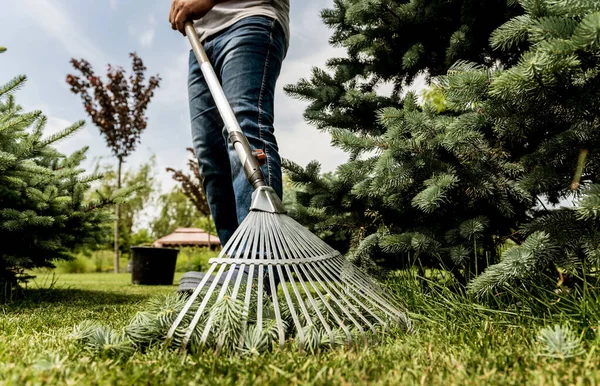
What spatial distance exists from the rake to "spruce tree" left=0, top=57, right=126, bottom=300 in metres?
1.10

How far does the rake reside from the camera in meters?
1.01

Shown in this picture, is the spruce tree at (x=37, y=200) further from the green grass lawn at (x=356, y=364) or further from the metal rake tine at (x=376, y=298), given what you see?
the metal rake tine at (x=376, y=298)

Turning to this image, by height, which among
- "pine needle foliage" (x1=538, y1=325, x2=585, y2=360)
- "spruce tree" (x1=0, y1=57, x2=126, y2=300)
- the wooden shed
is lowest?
the wooden shed

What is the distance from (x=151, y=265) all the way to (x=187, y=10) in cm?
341

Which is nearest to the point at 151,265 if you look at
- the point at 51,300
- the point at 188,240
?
the point at 51,300

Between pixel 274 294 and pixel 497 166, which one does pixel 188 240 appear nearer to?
pixel 497 166

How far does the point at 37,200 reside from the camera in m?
2.35

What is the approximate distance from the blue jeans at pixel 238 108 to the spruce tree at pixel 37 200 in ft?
2.41

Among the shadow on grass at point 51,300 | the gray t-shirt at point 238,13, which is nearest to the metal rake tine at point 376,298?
the gray t-shirt at point 238,13

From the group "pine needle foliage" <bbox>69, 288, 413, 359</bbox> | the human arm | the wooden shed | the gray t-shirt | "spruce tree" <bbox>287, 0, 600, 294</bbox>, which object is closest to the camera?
"pine needle foliage" <bbox>69, 288, 413, 359</bbox>

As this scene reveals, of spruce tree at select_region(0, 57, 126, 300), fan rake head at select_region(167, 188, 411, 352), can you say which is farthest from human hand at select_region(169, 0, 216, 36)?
fan rake head at select_region(167, 188, 411, 352)

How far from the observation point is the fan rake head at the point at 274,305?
3.26 ft

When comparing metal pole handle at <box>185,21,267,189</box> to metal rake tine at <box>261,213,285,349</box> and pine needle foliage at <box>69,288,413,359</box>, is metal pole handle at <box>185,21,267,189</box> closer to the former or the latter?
metal rake tine at <box>261,213,285,349</box>

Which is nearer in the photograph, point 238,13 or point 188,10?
point 238,13
